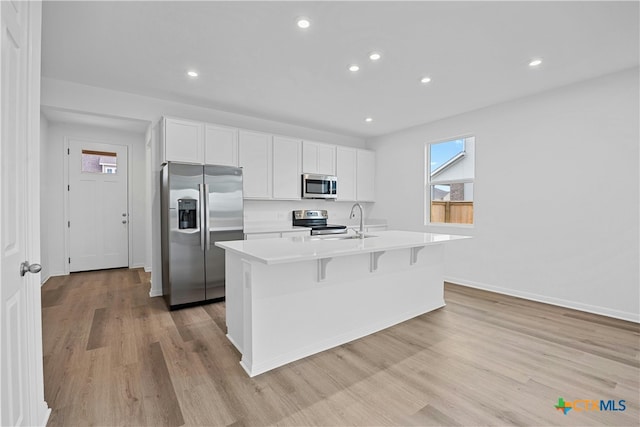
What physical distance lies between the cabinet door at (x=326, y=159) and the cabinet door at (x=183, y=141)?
2.01 metres

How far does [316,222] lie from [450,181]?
7.69 ft

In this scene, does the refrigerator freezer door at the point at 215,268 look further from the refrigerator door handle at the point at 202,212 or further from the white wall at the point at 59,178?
the white wall at the point at 59,178

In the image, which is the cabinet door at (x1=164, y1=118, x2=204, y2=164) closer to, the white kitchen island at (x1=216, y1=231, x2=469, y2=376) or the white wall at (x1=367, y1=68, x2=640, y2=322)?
the white kitchen island at (x1=216, y1=231, x2=469, y2=376)

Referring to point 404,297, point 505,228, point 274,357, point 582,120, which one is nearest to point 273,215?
point 404,297

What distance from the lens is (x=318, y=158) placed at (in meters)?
5.14

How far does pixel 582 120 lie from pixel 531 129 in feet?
1.63

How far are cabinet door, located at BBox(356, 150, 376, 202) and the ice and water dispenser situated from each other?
123 inches

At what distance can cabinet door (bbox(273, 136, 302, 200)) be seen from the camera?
15.2 ft

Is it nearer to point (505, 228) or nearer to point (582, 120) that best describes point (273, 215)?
point (505, 228)

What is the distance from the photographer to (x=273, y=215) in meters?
5.02

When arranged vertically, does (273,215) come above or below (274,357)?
above

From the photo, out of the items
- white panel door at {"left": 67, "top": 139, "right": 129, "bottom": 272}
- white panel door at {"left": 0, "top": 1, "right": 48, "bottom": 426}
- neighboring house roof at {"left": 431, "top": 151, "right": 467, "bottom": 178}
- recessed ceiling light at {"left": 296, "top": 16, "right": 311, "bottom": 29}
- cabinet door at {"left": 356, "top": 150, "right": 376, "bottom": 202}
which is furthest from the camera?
cabinet door at {"left": 356, "top": 150, "right": 376, "bottom": 202}

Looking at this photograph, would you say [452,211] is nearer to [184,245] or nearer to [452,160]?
[452,160]

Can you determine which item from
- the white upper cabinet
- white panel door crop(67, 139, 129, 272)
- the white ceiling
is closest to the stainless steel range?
the white upper cabinet
